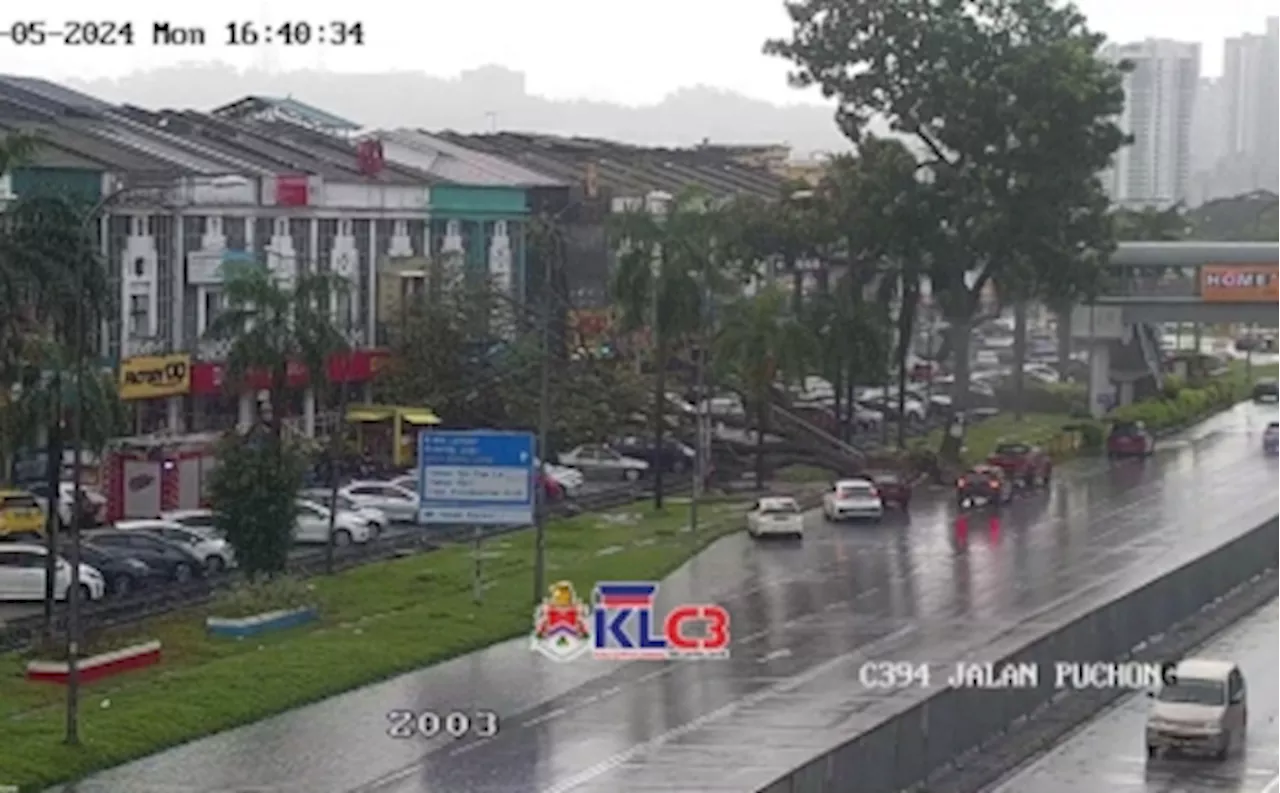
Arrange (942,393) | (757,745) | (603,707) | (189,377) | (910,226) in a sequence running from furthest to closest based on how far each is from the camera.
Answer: (942,393) → (910,226) → (189,377) → (603,707) → (757,745)

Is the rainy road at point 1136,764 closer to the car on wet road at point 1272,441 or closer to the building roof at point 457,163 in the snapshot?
the car on wet road at point 1272,441

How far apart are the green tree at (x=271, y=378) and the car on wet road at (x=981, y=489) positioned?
1749 cm

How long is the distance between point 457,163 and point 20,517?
1066 inches

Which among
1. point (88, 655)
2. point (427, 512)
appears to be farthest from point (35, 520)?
point (88, 655)

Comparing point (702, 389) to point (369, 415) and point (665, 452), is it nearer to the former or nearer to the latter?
point (665, 452)

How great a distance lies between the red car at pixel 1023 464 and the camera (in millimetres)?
56625

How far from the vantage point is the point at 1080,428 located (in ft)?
218

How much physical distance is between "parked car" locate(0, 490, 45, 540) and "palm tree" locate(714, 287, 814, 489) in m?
17.5

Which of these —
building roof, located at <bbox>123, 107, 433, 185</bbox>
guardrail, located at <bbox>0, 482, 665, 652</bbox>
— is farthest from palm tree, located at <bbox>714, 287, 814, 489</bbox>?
building roof, located at <bbox>123, 107, 433, 185</bbox>

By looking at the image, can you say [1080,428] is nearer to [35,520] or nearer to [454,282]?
[454,282]

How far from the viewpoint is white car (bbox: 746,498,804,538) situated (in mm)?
45625

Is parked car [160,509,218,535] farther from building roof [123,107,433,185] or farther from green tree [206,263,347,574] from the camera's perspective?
building roof [123,107,433,185]

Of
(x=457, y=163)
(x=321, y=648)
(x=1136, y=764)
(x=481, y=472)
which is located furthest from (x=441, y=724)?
(x=457, y=163)

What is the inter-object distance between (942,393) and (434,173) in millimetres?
22003
